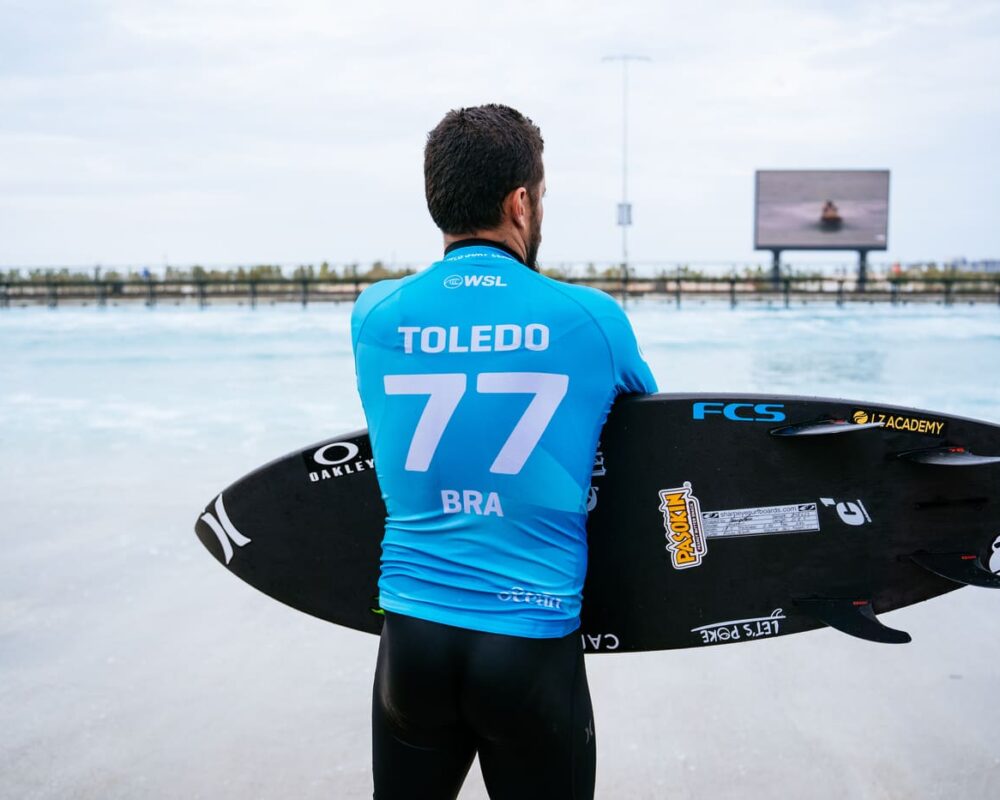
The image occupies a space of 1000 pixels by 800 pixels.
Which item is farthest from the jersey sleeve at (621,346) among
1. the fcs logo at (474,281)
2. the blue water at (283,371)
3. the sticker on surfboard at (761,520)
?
the blue water at (283,371)

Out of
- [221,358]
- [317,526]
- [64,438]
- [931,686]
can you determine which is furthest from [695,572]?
[221,358]

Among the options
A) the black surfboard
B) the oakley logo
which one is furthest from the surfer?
the oakley logo

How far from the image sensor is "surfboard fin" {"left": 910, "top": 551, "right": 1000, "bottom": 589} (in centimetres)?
190

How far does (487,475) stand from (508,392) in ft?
0.37

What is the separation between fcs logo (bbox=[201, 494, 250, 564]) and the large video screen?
30.9m

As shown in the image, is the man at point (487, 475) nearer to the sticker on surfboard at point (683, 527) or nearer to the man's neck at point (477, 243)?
the man's neck at point (477, 243)

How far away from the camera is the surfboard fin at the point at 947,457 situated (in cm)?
179

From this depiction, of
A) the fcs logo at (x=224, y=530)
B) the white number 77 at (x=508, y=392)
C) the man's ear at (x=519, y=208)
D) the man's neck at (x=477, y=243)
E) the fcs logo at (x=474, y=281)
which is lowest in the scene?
the fcs logo at (x=224, y=530)

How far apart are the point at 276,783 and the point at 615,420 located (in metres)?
1.21

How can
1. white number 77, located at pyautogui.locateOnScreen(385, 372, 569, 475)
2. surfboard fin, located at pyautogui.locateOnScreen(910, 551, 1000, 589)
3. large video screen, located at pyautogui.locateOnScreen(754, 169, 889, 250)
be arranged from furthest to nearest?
large video screen, located at pyautogui.locateOnScreen(754, 169, 889, 250) → surfboard fin, located at pyautogui.locateOnScreen(910, 551, 1000, 589) → white number 77, located at pyautogui.locateOnScreen(385, 372, 569, 475)

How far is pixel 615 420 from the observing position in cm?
171

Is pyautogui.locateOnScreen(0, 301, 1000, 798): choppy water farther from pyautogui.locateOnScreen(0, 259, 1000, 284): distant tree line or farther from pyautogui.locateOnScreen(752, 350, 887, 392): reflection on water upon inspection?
pyautogui.locateOnScreen(0, 259, 1000, 284): distant tree line

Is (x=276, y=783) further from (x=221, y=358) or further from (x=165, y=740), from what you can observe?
(x=221, y=358)

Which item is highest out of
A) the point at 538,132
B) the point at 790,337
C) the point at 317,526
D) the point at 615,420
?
the point at 538,132
